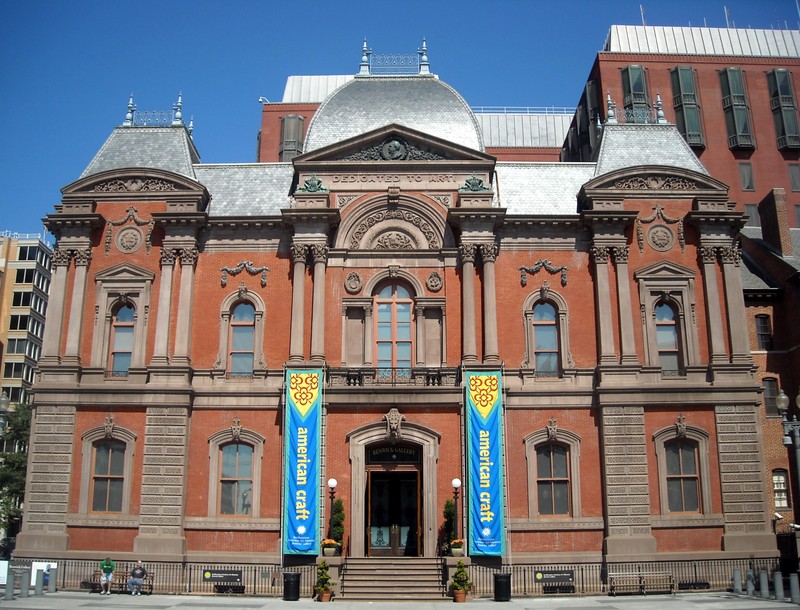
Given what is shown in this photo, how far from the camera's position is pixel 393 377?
32.5m

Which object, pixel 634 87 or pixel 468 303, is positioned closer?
pixel 468 303

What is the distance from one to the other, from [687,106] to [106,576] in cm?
4701

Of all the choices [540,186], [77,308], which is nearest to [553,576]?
[540,186]

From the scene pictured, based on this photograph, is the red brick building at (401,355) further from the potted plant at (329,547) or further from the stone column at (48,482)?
the potted plant at (329,547)

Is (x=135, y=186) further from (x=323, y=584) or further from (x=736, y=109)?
(x=736, y=109)

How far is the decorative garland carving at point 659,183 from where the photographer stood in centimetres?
3503

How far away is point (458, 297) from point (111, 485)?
15.8 m

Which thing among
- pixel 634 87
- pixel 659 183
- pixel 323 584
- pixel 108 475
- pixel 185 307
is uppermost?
pixel 634 87

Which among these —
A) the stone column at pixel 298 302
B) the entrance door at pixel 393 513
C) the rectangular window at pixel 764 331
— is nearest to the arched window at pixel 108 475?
the stone column at pixel 298 302

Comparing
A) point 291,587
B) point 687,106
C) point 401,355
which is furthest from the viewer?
point 687,106

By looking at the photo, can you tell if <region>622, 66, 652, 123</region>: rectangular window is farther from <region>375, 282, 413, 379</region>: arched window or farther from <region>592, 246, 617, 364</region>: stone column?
<region>375, 282, 413, 379</region>: arched window

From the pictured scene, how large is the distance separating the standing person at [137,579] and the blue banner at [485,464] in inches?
475

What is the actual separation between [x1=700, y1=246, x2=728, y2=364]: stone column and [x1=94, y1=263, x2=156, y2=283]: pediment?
→ 75.5 feet

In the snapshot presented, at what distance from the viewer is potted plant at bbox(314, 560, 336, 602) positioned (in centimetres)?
2783
